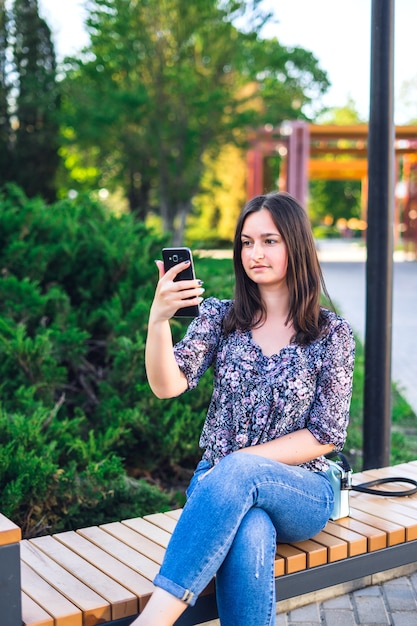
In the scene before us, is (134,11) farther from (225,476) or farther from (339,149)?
(225,476)

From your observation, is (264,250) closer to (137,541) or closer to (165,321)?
(165,321)

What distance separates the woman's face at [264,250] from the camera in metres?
2.53

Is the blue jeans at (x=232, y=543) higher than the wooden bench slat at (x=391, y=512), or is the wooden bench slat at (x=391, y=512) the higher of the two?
the blue jeans at (x=232, y=543)

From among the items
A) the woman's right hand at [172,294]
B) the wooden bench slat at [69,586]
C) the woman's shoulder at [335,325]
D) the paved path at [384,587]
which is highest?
the woman's right hand at [172,294]

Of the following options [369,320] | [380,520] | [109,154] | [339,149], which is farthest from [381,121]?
[339,149]

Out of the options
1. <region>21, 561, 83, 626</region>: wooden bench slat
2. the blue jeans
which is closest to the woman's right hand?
the blue jeans

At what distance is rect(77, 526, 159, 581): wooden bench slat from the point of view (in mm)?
2326

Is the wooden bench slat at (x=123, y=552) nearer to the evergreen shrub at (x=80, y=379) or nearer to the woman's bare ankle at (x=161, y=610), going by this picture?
the woman's bare ankle at (x=161, y=610)

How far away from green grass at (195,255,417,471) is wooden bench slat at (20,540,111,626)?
2304mm

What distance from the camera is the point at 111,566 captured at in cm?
235

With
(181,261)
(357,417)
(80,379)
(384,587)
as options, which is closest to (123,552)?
(181,261)

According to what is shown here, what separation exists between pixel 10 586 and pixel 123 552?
604 mm

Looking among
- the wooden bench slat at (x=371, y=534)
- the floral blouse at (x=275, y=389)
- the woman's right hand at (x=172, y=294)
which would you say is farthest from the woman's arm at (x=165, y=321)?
the wooden bench slat at (x=371, y=534)

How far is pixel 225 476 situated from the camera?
2176mm
